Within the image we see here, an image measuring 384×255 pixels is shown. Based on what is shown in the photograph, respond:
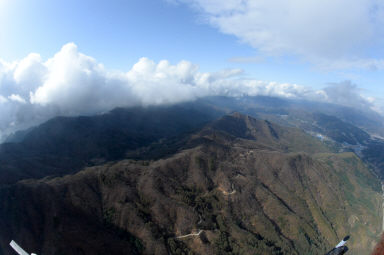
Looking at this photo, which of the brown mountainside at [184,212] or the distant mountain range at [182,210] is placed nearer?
the brown mountainside at [184,212]

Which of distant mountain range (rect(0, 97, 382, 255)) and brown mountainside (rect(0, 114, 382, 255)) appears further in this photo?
distant mountain range (rect(0, 97, 382, 255))

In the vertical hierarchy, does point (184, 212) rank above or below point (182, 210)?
below

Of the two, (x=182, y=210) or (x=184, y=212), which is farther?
(x=182, y=210)

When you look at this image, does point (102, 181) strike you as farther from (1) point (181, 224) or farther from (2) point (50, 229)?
(1) point (181, 224)

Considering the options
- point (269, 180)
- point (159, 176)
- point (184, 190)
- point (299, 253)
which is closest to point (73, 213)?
point (159, 176)

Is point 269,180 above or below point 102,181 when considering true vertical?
below

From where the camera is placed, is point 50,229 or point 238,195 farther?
point 238,195

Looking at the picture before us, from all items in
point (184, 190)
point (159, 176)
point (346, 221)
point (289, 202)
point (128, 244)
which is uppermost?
point (159, 176)

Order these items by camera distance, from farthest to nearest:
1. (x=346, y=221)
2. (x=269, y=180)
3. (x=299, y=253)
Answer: (x=269, y=180) < (x=346, y=221) < (x=299, y=253)
